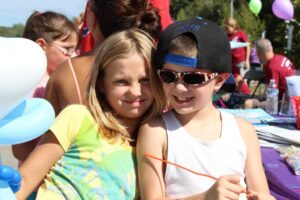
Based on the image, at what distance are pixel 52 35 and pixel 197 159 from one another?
1.22 meters

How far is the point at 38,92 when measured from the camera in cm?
217

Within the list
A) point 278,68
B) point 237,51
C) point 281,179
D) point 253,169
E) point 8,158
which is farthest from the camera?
point 237,51

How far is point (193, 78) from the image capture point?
1.37 m

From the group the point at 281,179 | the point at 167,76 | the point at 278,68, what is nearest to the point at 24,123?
the point at 167,76

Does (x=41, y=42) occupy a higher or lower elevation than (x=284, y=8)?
higher

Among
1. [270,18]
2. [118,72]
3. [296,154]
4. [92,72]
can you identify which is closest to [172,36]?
[118,72]

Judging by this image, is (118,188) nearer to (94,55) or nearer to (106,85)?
(106,85)

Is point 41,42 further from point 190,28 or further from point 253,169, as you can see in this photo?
point 253,169

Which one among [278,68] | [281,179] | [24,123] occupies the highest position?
[24,123]

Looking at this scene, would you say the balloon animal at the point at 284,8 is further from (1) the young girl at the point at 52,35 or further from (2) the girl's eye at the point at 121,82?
(2) the girl's eye at the point at 121,82


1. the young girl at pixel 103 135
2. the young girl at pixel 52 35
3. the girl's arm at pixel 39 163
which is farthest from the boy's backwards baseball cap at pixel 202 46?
the young girl at pixel 52 35

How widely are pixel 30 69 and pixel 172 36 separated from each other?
565 mm

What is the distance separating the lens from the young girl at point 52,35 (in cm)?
227

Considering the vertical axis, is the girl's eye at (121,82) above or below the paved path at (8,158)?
above
